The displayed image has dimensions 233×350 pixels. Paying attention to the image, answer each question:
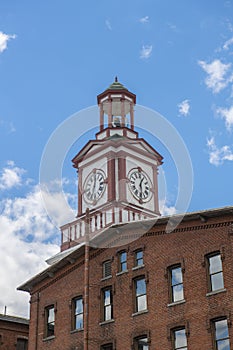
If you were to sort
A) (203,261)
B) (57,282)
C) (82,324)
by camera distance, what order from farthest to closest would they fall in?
(57,282) < (82,324) < (203,261)

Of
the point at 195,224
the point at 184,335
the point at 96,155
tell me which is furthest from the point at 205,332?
the point at 96,155

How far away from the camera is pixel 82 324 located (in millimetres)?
40156

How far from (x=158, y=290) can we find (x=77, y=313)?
7112 mm

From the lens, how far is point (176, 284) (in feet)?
118

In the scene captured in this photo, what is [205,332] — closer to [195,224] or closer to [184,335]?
[184,335]

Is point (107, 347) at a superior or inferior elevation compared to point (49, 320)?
inferior

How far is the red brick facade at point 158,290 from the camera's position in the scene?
33.7 m

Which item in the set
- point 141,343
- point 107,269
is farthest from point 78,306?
point 141,343

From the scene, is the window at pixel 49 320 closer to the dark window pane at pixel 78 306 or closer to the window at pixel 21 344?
the dark window pane at pixel 78 306

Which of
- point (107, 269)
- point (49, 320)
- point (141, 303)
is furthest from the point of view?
point (49, 320)

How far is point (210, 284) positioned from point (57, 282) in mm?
13252

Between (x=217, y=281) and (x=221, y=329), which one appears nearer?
(x=221, y=329)

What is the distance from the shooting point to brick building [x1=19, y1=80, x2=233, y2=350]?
3400 cm

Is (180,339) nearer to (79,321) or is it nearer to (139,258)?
(139,258)
